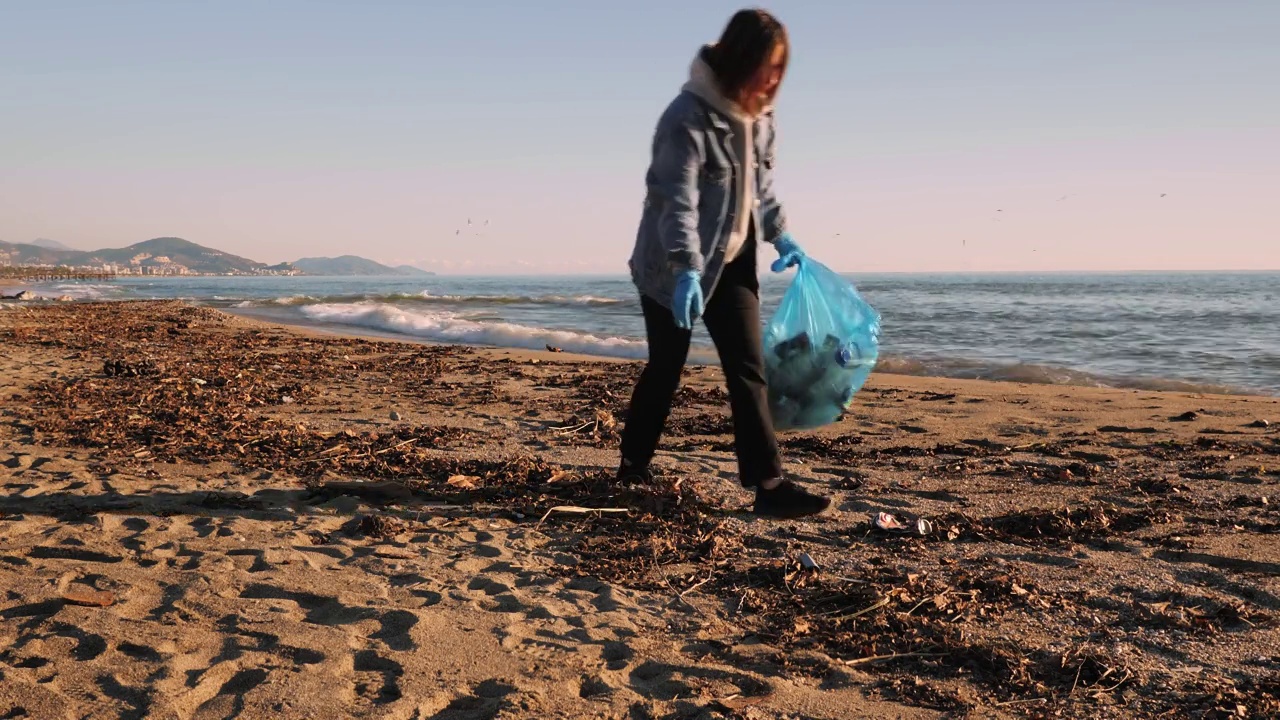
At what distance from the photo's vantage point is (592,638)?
2.58 m

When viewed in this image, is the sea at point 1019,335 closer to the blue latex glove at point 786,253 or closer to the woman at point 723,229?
the blue latex glove at point 786,253

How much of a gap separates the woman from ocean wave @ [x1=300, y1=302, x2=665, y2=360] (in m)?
7.36

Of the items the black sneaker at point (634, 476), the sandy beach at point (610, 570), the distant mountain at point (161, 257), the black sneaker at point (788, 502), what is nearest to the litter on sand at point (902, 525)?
the sandy beach at point (610, 570)

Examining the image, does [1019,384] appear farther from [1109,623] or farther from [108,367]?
[108,367]

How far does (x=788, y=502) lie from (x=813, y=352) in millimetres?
913

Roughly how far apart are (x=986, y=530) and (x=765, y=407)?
3.29ft

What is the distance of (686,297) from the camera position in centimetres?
340

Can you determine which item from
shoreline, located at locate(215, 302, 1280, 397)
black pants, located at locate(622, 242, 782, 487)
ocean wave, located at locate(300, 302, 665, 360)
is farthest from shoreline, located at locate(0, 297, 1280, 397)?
black pants, located at locate(622, 242, 782, 487)

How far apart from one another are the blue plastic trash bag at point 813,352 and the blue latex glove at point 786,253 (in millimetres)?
95

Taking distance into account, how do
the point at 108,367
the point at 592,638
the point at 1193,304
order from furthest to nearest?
1. the point at 1193,304
2. the point at 108,367
3. the point at 592,638

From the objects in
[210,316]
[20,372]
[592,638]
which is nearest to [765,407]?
[592,638]

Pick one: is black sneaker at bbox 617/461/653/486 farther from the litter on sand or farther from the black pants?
the litter on sand

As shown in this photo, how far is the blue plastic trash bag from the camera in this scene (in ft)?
14.1

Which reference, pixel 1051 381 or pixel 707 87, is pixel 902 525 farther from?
pixel 1051 381
